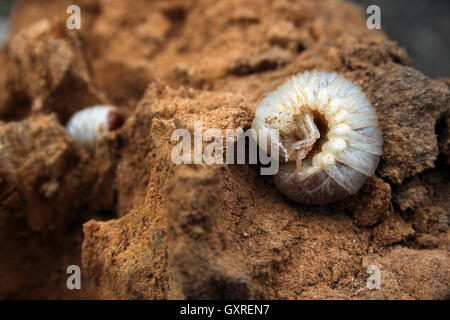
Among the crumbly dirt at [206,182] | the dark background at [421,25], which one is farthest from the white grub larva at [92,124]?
the dark background at [421,25]

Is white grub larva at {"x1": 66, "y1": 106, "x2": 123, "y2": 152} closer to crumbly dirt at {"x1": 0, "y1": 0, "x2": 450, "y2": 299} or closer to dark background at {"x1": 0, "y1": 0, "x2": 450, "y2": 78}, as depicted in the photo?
crumbly dirt at {"x1": 0, "y1": 0, "x2": 450, "y2": 299}

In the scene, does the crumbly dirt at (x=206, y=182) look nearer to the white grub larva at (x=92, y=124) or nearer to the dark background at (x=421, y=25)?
the white grub larva at (x=92, y=124)

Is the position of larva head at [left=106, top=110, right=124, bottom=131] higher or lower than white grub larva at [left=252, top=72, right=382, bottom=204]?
higher

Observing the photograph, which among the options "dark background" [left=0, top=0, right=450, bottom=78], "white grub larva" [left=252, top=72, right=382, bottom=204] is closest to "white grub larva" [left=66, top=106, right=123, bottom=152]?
"white grub larva" [left=252, top=72, right=382, bottom=204]

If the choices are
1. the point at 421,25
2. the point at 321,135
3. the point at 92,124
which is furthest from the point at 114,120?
the point at 421,25

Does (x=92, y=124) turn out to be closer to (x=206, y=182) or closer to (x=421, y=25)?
(x=206, y=182)

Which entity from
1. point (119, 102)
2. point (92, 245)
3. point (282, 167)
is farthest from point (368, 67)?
point (119, 102)
